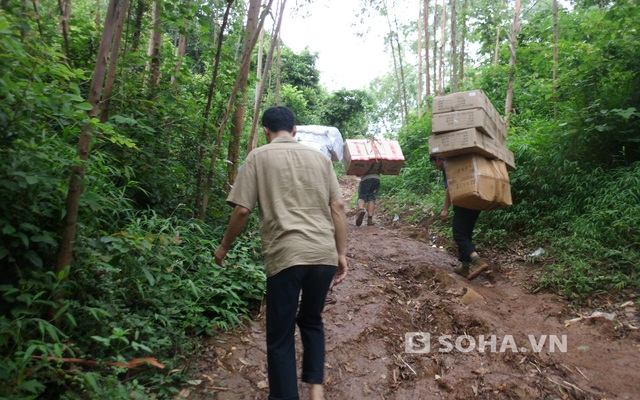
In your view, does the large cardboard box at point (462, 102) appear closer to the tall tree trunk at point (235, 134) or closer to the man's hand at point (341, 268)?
the tall tree trunk at point (235, 134)

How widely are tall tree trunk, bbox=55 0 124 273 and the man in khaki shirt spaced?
0.83 metres

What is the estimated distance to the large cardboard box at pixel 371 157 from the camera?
26.6 feet

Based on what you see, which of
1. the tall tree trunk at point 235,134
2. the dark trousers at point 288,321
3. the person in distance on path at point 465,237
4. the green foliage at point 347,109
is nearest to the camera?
the dark trousers at point 288,321

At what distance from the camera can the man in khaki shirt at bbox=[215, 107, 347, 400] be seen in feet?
7.38

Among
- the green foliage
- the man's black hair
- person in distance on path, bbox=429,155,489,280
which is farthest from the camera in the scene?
the green foliage

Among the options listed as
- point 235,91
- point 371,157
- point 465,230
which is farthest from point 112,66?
point 371,157

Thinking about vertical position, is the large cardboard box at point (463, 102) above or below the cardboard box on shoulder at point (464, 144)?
above

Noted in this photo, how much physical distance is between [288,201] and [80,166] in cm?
118

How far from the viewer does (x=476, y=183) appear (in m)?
4.48

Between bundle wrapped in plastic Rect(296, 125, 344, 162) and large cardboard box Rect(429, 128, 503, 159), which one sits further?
bundle wrapped in plastic Rect(296, 125, 344, 162)

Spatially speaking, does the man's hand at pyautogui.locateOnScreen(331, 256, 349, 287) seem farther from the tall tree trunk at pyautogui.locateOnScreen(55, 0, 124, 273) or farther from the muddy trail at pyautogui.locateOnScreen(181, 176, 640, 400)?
the tall tree trunk at pyautogui.locateOnScreen(55, 0, 124, 273)

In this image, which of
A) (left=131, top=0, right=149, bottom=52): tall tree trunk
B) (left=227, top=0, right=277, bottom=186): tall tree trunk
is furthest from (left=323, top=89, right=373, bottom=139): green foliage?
(left=131, top=0, right=149, bottom=52): tall tree trunk

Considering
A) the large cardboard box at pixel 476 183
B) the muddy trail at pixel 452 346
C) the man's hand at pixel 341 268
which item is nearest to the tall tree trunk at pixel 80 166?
the muddy trail at pixel 452 346

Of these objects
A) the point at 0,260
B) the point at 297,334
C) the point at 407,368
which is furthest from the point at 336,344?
the point at 0,260
